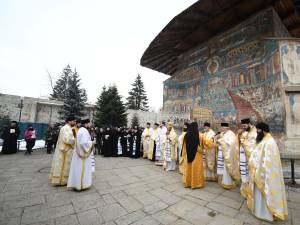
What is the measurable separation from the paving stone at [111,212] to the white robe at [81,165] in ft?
3.97

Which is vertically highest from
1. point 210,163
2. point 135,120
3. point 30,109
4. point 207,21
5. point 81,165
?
point 207,21

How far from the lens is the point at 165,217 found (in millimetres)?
3000

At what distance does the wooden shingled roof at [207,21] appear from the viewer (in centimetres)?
935

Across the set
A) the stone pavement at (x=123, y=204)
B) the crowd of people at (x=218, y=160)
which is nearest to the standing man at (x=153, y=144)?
the crowd of people at (x=218, y=160)

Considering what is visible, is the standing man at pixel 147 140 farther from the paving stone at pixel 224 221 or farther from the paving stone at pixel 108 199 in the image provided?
the paving stone at pixel 224 221

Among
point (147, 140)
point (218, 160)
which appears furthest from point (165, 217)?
point (147, 140)

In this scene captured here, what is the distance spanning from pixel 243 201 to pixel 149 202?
227 centimetres

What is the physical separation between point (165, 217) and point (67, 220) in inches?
68.8

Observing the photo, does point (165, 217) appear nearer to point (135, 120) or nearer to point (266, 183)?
point (266, 183)

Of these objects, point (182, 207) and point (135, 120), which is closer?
point (182, 207)

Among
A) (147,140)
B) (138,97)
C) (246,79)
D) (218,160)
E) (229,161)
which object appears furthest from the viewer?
(138,97)

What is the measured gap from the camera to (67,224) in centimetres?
269

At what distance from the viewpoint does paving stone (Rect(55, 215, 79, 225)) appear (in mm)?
2719

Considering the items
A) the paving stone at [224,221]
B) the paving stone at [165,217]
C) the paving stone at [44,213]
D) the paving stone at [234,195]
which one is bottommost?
the paving stone at [234,195]
